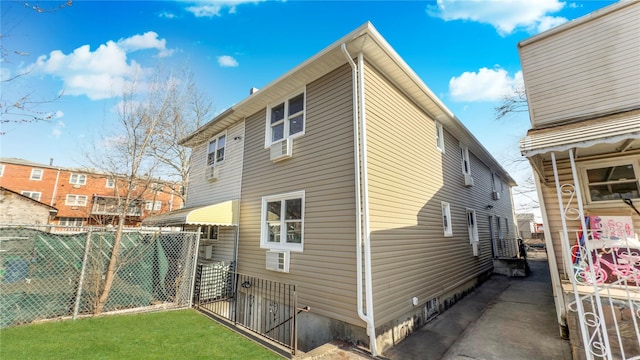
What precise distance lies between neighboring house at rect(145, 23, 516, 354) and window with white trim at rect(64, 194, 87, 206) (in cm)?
2946

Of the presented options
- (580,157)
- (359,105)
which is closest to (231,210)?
(359,105)

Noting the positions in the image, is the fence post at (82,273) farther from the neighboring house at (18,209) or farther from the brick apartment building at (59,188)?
the brick apartment building at (59,188)

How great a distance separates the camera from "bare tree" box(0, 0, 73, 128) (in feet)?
13.3

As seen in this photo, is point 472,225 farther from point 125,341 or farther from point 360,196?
point 125,341

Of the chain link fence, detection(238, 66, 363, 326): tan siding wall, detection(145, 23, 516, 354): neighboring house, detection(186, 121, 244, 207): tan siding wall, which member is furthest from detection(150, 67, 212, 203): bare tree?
detection(238, 66, 363, 326): tan siding wall

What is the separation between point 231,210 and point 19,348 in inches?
188

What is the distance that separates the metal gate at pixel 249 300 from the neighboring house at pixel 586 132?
522 cm

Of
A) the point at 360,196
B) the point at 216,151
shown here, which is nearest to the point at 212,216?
the point at 216,151

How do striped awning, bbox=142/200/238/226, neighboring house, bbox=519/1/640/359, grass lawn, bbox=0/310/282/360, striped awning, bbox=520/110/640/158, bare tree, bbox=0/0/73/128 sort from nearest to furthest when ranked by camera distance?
striped awning, bbox=520/110/640/158, grass lawn, bbox=0/310/282/360, bare tree, bbox=0/0/73/128, neighboring house, bbox=519/1/640/359, striped awning, bbox=142/200/238/226

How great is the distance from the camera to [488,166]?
1417cm

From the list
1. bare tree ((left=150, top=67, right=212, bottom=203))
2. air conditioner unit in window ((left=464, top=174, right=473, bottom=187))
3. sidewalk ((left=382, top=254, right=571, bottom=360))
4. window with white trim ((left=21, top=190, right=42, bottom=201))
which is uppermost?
bare tree ((left=150, top=67, right=212, bottom=203))

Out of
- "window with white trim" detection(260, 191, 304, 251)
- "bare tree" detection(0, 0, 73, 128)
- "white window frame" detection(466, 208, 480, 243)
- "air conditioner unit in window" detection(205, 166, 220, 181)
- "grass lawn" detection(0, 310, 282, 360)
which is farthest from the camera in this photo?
"white window frame" detection(466, 208, 480, 243)

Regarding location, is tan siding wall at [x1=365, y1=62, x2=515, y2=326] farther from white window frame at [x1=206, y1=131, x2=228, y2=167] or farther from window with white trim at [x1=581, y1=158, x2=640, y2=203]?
white window frame at [x1=206, y1=131, x2=228, y2=167]

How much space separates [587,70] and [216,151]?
11.1m
